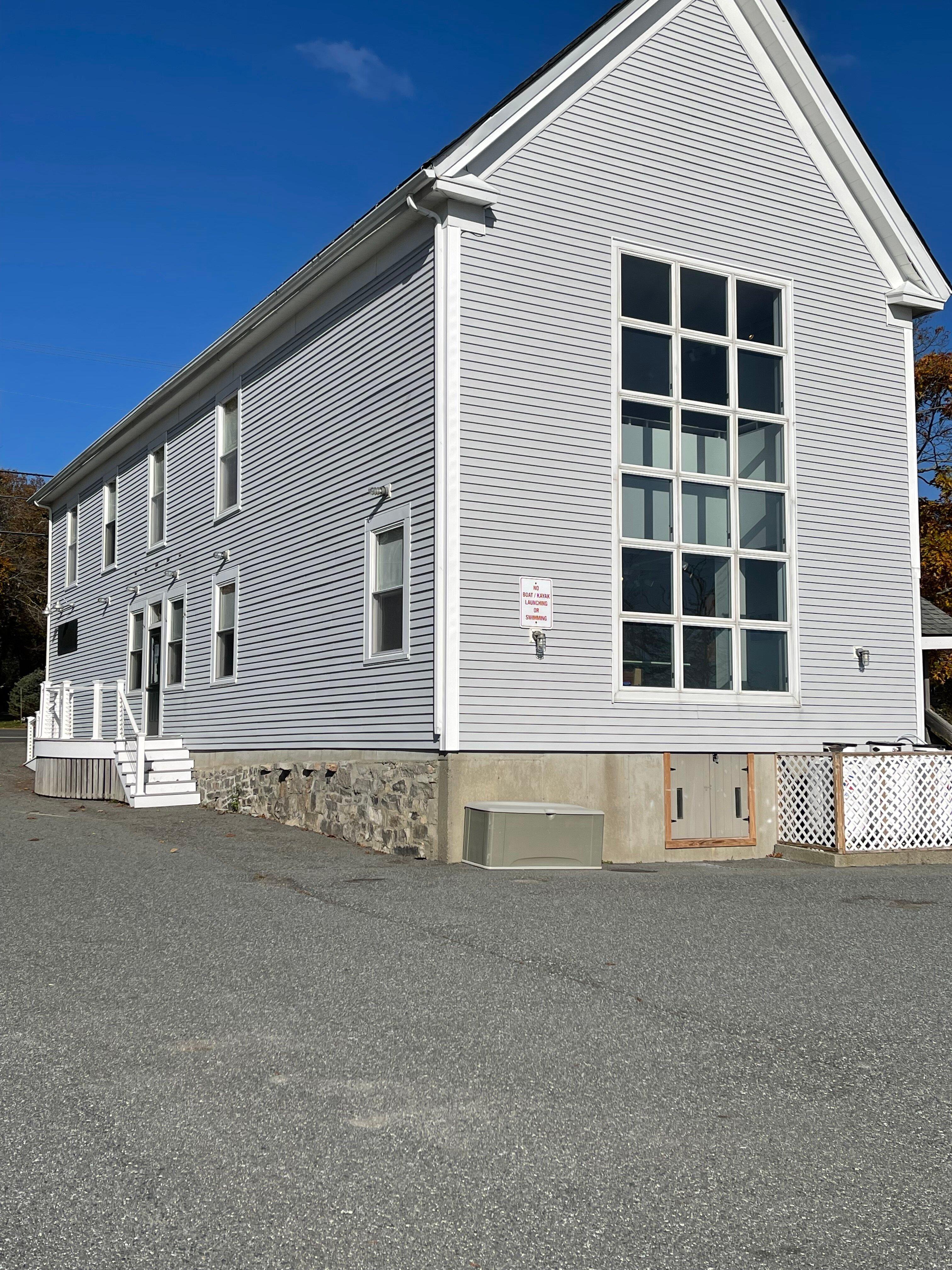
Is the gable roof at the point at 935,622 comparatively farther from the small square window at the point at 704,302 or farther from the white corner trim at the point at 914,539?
the small square window at the point at 704,302

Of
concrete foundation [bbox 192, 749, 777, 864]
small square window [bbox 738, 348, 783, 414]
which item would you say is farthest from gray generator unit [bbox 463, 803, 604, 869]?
small square window [bbox 738, 348, 783, 414]

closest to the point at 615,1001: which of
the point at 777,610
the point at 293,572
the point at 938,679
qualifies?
the point at 777,610

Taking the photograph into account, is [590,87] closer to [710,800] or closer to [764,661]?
[764,661]

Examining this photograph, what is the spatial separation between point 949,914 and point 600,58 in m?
10.2

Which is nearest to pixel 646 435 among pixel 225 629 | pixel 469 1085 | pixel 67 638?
pixel 225 629

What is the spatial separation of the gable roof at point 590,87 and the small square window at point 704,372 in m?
2.94

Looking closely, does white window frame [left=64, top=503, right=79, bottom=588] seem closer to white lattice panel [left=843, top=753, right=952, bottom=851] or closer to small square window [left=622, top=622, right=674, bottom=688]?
small square window [left=622, top=622, right=674, bottom=688]

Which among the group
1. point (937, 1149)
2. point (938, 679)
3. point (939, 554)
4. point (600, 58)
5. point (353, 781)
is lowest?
point (937, 1149)

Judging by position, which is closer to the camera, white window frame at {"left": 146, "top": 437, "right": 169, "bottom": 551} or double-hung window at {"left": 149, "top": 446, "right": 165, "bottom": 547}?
white window frame at {"left": 146, "top": 437, "right": 169, "bottom": 551}

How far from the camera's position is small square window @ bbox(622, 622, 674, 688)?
44.2 ft

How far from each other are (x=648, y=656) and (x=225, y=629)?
7366mm

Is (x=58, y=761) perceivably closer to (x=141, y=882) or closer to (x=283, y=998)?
(x=141, y=882)

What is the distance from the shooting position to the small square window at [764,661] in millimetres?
14297

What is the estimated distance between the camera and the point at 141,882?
10156 millimetres
